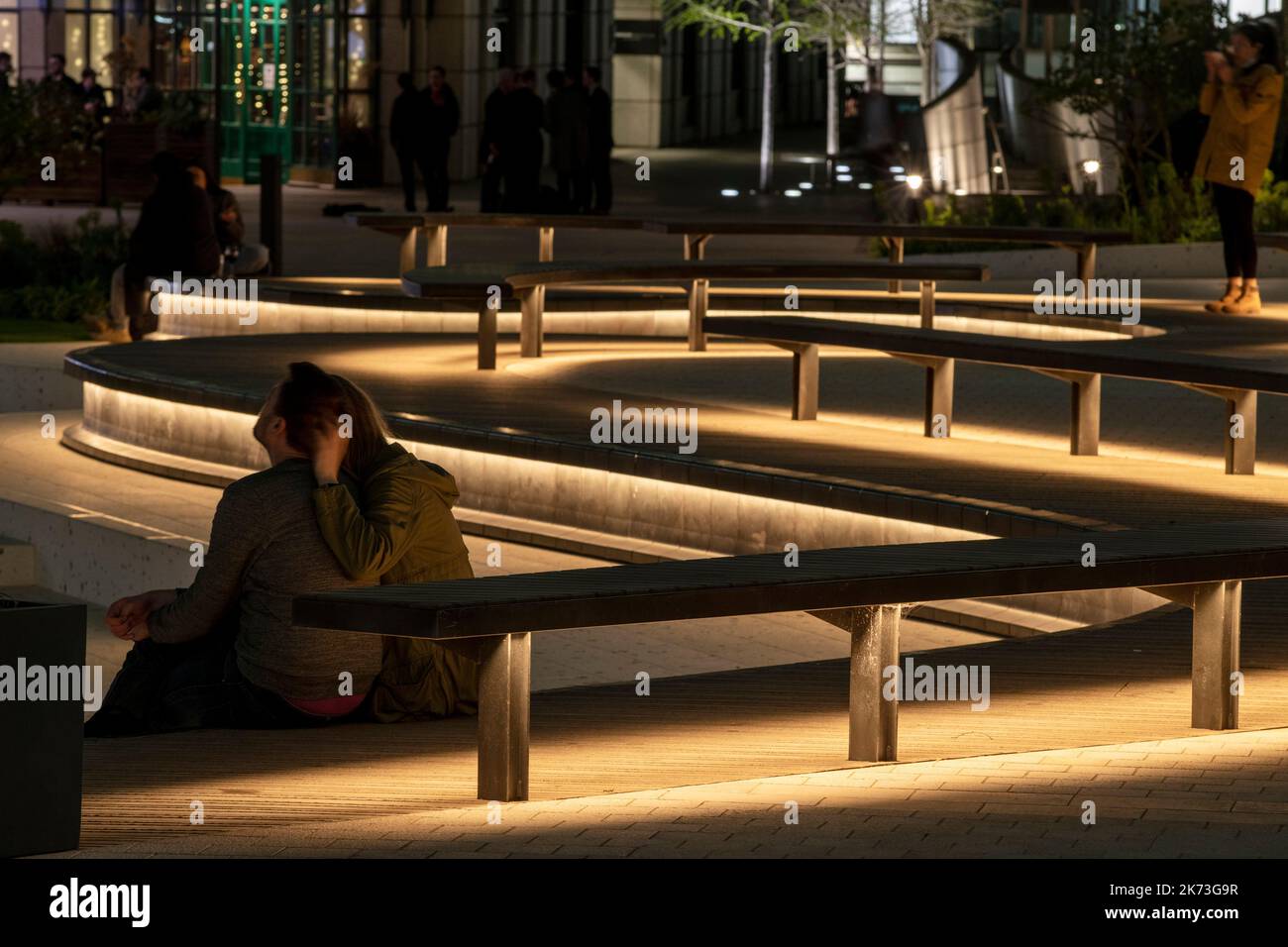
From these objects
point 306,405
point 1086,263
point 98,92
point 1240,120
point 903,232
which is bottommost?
point 1086,263

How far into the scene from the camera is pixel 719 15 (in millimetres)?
37250

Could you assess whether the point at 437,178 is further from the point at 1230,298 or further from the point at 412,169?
the point at 1230,298

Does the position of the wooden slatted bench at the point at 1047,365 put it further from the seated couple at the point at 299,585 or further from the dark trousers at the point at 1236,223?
the seated couple at the point at 299,585

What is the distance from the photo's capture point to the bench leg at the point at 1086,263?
17469mm

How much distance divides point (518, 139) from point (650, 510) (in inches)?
635

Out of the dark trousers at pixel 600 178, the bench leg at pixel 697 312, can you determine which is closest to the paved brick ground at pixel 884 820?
the bench leg at pixel 697 312

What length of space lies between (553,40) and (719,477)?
107 feet

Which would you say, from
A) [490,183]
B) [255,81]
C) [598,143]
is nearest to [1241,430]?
[490,183]

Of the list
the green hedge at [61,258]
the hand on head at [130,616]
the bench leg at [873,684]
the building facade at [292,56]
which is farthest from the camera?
the building facade at [292,56]

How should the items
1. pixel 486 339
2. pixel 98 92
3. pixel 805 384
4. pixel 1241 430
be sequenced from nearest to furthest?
1. pixel 1241 430
2. pixel 805 384
3. pixel 486 339
4. pixel 98 92

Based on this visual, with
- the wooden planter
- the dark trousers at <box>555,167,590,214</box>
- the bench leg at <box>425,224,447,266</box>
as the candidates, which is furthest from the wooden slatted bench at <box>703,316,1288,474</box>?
the wooden planter

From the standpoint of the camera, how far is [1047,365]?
1041 cm

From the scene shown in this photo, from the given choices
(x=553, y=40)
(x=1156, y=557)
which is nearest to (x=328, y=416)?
(x=1156, y=557)
